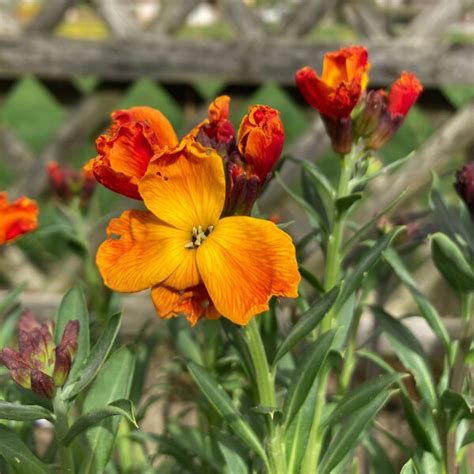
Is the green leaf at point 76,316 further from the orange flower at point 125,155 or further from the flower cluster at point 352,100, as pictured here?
the flower cluster at point 352,100

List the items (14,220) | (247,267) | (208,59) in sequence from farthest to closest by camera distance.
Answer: (208,59), (14,220), (247,267)

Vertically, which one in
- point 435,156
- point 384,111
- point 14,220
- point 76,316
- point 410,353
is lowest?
point 435,156

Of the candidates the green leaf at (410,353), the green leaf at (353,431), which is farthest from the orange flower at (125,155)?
the green leaf at (410,353)

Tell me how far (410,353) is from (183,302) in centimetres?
42

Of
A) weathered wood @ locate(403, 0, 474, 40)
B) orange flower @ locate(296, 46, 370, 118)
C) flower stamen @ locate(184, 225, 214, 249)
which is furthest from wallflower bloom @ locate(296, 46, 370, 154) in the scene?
weathered wood @ locate(403, 0, 474, 40)

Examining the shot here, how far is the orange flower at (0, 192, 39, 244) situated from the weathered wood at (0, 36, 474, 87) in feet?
5.81

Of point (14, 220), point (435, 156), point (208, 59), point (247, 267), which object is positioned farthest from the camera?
point (208, 59)

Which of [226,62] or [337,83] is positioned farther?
[226,62]

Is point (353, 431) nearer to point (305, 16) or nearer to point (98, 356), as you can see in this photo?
point (98, 356)

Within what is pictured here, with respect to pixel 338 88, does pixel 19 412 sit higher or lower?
lower

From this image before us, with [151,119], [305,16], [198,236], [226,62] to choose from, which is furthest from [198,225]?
[305,16]

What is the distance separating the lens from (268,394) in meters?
0.85

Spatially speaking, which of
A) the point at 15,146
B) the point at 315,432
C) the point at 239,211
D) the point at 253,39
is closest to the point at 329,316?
the point at 315,432

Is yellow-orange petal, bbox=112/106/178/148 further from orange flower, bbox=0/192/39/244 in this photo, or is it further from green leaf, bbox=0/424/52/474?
green leaf, bbox=0/424/52/474
